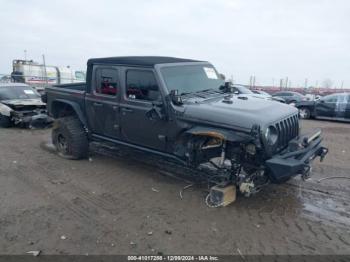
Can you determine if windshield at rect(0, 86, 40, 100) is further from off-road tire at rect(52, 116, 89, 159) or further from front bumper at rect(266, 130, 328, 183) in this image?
front bumper at rect(266, 130, 328, 183)

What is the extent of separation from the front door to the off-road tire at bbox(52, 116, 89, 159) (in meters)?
1.37

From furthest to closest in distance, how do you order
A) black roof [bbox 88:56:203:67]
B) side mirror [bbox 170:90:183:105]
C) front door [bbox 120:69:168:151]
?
black roof [bbox 88:56:203:67], front door [bbox 120:69:168:151], side mirror [bbox 170:90:183:105]

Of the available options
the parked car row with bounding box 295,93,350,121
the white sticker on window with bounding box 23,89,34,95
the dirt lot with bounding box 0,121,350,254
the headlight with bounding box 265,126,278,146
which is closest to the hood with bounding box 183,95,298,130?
the headlight with bounding box 265,126,278,146

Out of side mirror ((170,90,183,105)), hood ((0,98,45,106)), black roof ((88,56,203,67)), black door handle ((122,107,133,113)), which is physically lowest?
hood ((0,98,45,106))

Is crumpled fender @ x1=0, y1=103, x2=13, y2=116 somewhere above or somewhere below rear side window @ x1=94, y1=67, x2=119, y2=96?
below

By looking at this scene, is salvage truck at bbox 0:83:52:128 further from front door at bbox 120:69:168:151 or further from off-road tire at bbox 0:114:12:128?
front door at bbox 120:69:168:151

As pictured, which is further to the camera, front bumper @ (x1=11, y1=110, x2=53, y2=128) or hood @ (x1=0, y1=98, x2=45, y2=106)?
hood @ (x1=0, y1=98, x2=45, y2=106)

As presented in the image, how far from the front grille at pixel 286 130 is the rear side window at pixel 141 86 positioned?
1.91 metres

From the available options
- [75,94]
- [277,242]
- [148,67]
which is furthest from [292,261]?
[75,94]

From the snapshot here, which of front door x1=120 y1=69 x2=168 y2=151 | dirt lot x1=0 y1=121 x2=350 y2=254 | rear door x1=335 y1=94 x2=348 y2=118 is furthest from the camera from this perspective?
rear door x1=335 y1=94 x2=348 y2=118

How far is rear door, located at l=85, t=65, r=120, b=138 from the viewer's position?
621cm

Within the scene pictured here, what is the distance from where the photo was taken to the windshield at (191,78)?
559cm

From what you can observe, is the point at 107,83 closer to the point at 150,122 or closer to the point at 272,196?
the point at 150,122

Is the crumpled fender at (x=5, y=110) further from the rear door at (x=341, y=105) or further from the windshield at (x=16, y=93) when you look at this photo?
the rear door at (x=341, y=105)
